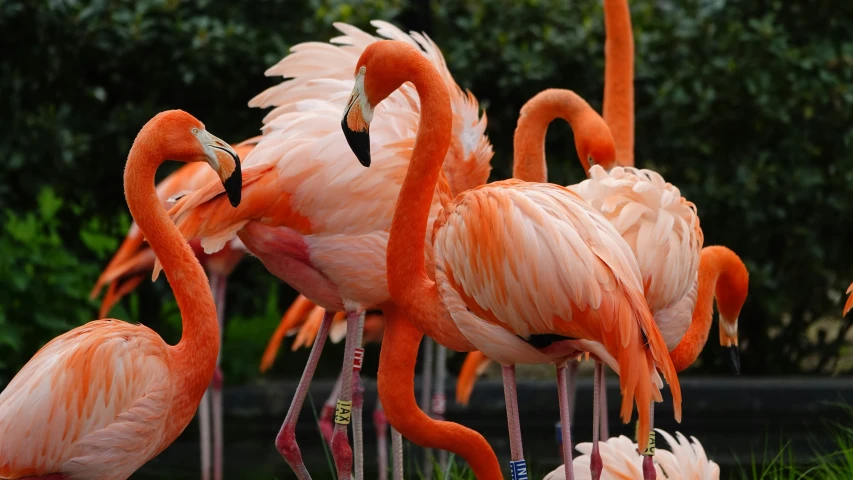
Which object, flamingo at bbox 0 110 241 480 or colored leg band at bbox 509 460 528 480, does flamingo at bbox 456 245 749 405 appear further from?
flamingo at bbox 0 110 241 480

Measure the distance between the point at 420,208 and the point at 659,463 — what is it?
4.02 feet

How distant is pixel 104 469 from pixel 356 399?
1042 millimetres

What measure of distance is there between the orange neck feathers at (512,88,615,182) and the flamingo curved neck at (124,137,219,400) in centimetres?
137

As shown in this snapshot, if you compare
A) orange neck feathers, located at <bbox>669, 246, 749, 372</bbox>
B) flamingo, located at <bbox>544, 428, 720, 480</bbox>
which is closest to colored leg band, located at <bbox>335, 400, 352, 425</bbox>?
flamingo, located at <bbox>544, 428, 720, 480</bbox>

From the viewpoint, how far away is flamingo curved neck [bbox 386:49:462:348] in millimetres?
3438

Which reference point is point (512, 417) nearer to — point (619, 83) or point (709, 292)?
point (709, 292)

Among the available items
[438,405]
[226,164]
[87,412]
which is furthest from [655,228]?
[438,405]

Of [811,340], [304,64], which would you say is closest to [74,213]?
[304,64]

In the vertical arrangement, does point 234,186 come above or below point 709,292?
above

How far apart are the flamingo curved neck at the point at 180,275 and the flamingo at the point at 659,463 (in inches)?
44.5

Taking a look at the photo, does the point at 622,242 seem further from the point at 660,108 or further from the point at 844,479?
the point at 660,108

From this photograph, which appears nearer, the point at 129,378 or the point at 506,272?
the point at 506,272

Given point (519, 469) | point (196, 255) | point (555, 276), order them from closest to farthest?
point (555, 276), point (519, 469), point (196, 255)

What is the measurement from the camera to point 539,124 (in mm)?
4508
